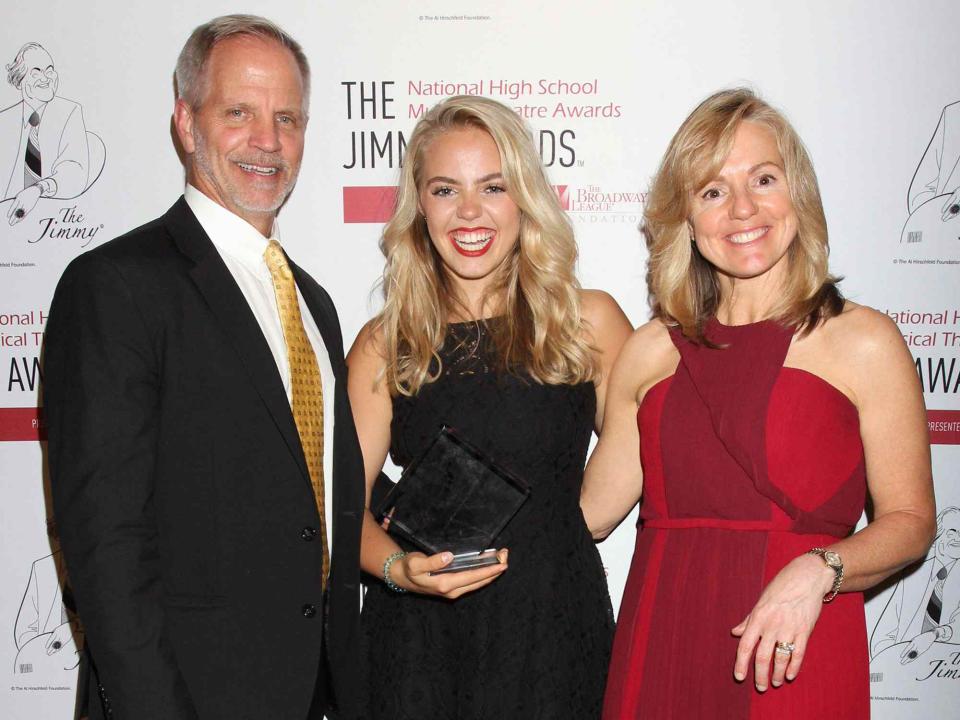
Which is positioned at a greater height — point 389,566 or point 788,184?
point 788,184

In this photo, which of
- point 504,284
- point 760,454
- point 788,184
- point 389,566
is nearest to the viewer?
point 760,454

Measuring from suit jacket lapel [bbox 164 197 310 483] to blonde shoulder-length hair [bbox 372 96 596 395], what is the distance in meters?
0.59

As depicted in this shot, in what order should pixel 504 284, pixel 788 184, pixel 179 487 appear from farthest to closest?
1. pixel 504 284
2. pixel 788 184
3. pixel 179 487

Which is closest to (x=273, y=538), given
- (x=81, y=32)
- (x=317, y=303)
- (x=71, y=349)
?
(x=71, y=349)

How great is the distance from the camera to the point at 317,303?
Result: 2379 millimetres

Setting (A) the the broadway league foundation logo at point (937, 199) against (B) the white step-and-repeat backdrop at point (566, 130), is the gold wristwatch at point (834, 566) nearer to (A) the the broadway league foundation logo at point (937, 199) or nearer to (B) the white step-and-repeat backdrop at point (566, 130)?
(B) the white step-and-repeat backdrop at point (566, 130)

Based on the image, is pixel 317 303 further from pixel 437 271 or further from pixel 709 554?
pixel 709 554

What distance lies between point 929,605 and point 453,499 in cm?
194

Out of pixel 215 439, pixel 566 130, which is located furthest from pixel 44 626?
pixel 566 130

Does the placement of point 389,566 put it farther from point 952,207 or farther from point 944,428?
point 952,207

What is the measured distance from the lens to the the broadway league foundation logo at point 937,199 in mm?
2957

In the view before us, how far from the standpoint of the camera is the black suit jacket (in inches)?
64.5

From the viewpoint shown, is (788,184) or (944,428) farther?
(944,428)

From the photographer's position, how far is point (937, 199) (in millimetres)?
2979
